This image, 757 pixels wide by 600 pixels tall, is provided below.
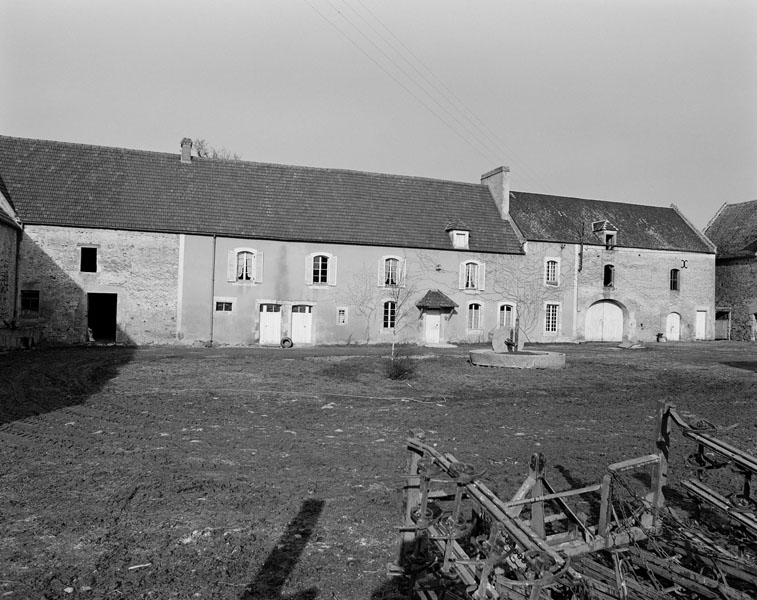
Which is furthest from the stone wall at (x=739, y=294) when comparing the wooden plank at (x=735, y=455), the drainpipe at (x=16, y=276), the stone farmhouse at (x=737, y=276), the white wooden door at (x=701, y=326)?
the drainpipe at (x=16, y=276)

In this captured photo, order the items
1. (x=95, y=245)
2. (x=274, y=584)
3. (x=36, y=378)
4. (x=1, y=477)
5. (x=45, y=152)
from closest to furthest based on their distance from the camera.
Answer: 1. (x=274, y=584)
2. (x=1, y=477)
3. (x=36, y=378)
4. (x=95, y=245)
5. (x=45, y=152)

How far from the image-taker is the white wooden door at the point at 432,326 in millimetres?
30250

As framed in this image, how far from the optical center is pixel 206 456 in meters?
8.49

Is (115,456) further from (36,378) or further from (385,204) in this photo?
(385,204)

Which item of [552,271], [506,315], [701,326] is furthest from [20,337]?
[701,326]

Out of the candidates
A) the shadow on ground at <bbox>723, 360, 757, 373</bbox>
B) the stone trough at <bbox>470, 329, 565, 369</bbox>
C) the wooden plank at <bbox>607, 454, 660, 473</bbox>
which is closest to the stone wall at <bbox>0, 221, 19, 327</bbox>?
the stone trough at <bbox>470, 329, 565, 369</bbox>

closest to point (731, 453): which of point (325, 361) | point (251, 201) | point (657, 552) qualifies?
point (657, 552)

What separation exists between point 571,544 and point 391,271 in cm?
2566

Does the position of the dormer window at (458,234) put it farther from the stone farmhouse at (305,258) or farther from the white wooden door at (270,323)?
the white wooden door at (270,323)

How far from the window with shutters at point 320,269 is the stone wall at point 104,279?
5.89m

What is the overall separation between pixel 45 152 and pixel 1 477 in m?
25.3

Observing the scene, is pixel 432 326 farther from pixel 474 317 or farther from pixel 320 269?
pixel 320 269

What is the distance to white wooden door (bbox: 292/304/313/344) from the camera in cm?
2873

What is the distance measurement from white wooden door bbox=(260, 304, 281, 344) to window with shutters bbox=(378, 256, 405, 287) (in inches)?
202
